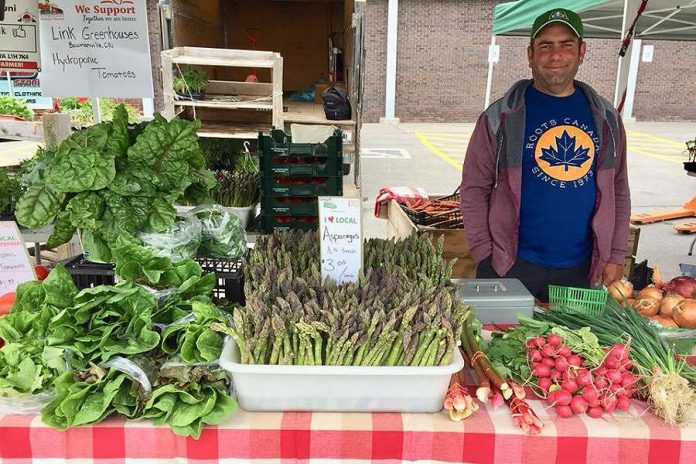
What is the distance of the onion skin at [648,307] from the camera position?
2.08 m

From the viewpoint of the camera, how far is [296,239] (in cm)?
199

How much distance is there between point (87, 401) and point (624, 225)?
2.54m

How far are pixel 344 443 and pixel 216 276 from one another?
0.78 meters

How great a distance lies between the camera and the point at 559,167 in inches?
104

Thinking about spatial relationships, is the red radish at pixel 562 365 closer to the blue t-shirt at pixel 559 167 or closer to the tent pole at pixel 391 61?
the blue t-shirt at pixel 559 167

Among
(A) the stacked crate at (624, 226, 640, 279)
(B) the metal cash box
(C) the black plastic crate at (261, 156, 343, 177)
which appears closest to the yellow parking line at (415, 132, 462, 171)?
(A) the stacked crate at (624, 226, 640, 279)

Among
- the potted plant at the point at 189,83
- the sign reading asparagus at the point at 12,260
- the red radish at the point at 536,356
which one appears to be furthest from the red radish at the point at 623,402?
the potted plant at the point at 189,83

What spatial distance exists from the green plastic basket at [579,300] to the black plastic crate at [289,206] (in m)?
1.54

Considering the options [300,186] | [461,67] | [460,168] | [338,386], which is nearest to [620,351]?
[338,386]

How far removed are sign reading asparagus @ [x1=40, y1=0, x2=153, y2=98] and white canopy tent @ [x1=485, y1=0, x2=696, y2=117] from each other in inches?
137

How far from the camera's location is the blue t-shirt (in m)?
2.63

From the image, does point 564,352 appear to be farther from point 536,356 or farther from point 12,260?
point 12,260

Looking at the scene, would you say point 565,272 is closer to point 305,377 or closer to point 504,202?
point 504,202

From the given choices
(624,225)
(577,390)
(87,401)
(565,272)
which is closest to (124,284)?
(87,401)
